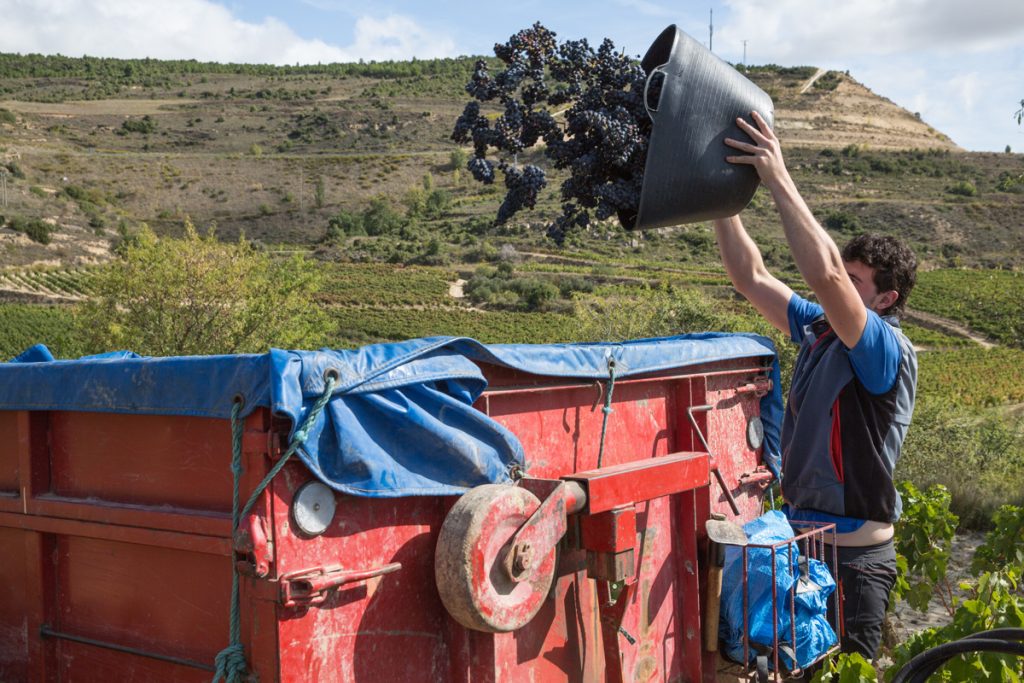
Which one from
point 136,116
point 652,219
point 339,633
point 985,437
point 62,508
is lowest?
point 985,437

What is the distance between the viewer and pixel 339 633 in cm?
228

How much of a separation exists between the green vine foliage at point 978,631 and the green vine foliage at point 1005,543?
2.67m

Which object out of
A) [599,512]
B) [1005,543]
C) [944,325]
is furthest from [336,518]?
[944,325]

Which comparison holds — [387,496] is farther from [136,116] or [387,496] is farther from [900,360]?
[136,116]

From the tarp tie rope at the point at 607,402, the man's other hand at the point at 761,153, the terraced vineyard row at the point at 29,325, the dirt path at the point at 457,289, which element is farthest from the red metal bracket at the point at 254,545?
the dirt path at the point at 457,289

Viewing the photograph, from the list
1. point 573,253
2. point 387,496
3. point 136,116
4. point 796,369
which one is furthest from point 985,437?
point 136,116

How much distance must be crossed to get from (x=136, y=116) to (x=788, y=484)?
11187 centimetres

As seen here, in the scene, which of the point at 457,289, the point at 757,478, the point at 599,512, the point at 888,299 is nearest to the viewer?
the point at 599,512

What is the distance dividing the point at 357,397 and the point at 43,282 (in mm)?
56733

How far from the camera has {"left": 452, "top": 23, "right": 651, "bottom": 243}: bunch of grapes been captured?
128 inches

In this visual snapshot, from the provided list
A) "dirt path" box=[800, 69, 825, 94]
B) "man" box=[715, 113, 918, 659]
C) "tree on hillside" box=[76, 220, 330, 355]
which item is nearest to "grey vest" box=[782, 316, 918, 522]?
"man" box=[715, 113, 918, 659]

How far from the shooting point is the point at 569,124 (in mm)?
3471

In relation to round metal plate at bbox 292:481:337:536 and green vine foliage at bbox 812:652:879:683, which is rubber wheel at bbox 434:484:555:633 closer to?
round metal plate at bbox 292:481:337:536

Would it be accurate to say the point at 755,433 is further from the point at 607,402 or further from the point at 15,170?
the point at 15,170
